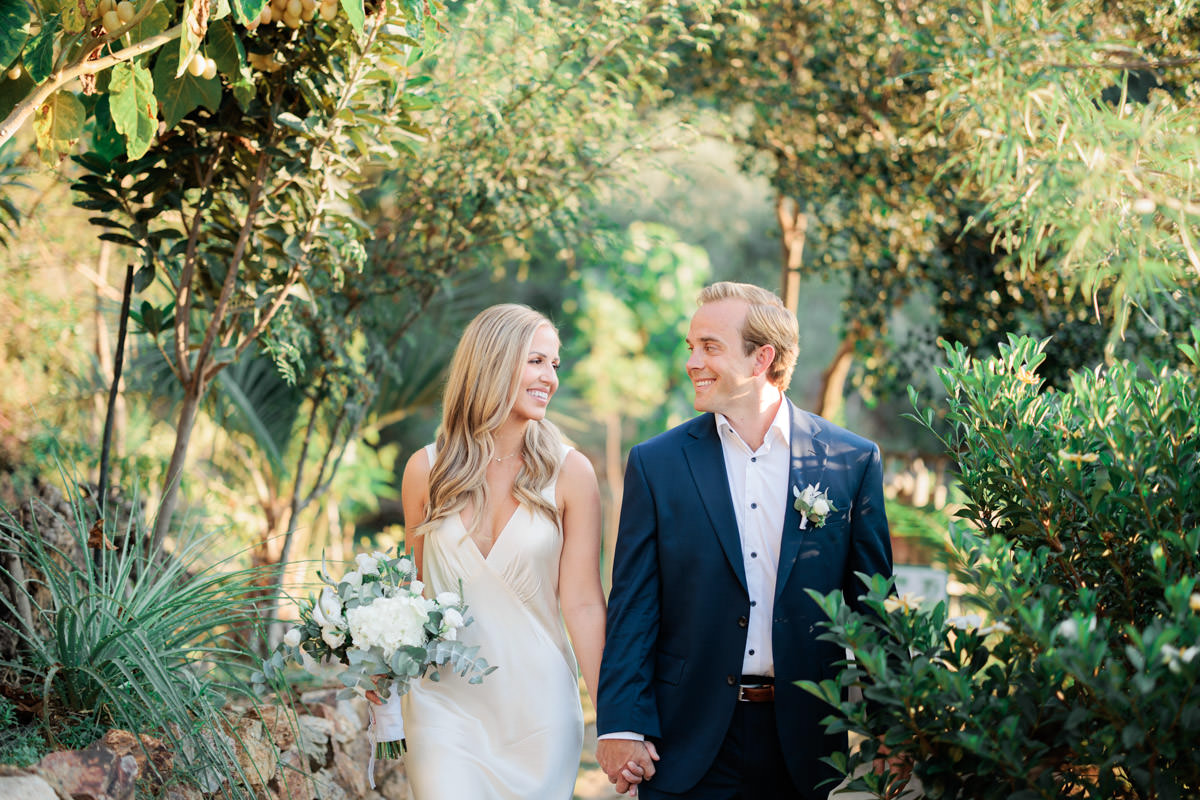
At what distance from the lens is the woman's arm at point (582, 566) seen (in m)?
3.29

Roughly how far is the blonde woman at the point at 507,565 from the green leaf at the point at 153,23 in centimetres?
131

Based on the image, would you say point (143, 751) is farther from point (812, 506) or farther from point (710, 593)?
point (812, 506)

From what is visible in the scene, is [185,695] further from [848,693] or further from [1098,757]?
[1098,757]

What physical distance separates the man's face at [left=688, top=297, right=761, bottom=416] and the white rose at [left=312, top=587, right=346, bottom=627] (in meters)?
1.22

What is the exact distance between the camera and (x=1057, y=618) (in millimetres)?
2125

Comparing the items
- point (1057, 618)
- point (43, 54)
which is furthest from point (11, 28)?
point (1057, 618)

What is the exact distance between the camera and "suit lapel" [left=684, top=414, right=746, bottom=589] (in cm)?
300

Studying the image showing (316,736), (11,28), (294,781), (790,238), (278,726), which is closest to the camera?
(11,28)

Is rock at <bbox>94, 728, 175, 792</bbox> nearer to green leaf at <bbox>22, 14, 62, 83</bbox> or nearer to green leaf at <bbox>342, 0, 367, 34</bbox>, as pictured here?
green leaf at <bbox>22, 14, 62, 83</bbox>

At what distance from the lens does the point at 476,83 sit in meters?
4.95

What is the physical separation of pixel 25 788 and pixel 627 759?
5.15 ft

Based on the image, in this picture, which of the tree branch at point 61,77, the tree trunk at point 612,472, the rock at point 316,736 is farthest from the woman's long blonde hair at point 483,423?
the tree trunk at point 612,472

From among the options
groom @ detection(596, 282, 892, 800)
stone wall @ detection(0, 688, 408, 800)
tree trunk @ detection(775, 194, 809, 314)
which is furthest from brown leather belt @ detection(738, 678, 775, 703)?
tree trunk @ detection(775, 194, 809, 314)

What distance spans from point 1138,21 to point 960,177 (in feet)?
4.35
